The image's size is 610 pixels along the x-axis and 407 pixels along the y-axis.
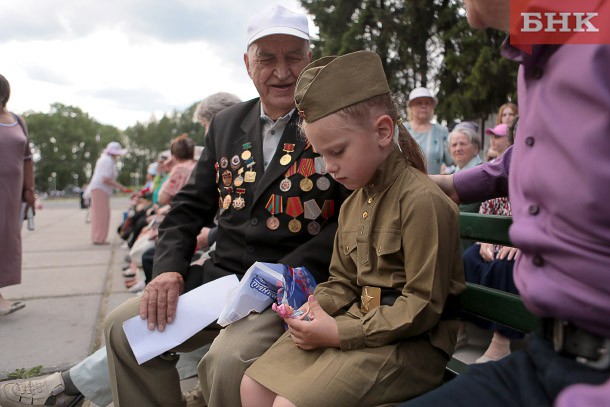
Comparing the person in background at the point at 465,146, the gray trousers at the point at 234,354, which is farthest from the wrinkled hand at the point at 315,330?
the person in background at the point at 465,146

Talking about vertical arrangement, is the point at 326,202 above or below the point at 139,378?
above

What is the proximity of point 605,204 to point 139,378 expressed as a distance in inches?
66.5

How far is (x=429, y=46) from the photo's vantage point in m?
17.9

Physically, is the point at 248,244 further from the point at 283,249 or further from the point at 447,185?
the point at 447,185

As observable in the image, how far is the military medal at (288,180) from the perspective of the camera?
211 cm

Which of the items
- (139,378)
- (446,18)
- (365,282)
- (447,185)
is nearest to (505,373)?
(365,282)

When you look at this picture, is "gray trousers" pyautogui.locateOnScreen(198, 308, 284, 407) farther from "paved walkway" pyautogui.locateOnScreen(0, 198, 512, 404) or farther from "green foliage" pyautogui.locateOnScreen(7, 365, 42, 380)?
"green foliage" pyautogui.locateOnScreen(7, 365, 42, 380)

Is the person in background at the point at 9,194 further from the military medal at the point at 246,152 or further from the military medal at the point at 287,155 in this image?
the military medal at the point at 287,155

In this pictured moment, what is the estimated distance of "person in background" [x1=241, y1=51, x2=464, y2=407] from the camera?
143 centimetres

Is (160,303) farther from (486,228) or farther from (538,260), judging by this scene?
(538,260)

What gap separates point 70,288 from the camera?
5.48 metres

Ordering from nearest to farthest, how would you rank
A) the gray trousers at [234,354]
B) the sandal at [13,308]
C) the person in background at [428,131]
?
the gray trousers at [234,354] < the sandal at [13,308] < the person in background at [428,131]

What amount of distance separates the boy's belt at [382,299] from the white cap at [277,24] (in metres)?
1.09

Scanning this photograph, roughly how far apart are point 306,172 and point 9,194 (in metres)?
3.44
